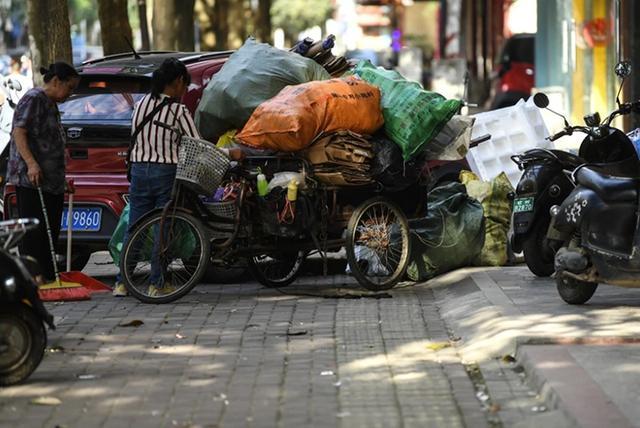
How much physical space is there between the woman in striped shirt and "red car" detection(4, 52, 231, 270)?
824 millimetres

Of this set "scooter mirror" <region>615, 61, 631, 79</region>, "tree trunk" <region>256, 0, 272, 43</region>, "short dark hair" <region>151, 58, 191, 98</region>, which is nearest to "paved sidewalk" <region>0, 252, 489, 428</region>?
"short dark hair" <region>151, 58, 191, 98</region>

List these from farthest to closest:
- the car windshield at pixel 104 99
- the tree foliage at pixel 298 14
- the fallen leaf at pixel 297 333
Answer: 1. the tree foliage at pixel 298 14
2. the car windshield at pixel 104 99
3. the fallen leaf at pixel 297 333

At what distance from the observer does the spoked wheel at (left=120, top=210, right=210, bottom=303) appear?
1028 cm

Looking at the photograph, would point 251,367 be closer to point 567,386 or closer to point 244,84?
point 567,386

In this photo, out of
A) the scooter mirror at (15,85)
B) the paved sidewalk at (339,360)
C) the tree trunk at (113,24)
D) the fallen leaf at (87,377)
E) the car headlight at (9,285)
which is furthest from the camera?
the tree trunk at (113,24)

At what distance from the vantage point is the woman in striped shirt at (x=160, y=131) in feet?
34.6

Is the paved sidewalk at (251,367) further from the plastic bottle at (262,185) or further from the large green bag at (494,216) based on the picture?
the large green bag at (494,216)

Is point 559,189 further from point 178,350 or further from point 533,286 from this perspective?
point 178,350

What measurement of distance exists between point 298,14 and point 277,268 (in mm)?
85662

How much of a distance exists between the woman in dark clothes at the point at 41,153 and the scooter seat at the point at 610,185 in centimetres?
375

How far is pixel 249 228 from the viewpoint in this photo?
34.9ft

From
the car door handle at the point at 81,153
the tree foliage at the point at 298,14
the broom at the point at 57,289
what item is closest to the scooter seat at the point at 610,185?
the broom at the point at 57,289

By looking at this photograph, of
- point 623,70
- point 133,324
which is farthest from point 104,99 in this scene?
point 623,70

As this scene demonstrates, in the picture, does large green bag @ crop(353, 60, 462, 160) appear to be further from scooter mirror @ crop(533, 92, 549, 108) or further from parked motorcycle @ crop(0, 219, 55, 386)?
parked motorcycle @ crop(0, 219, 55, 386)
